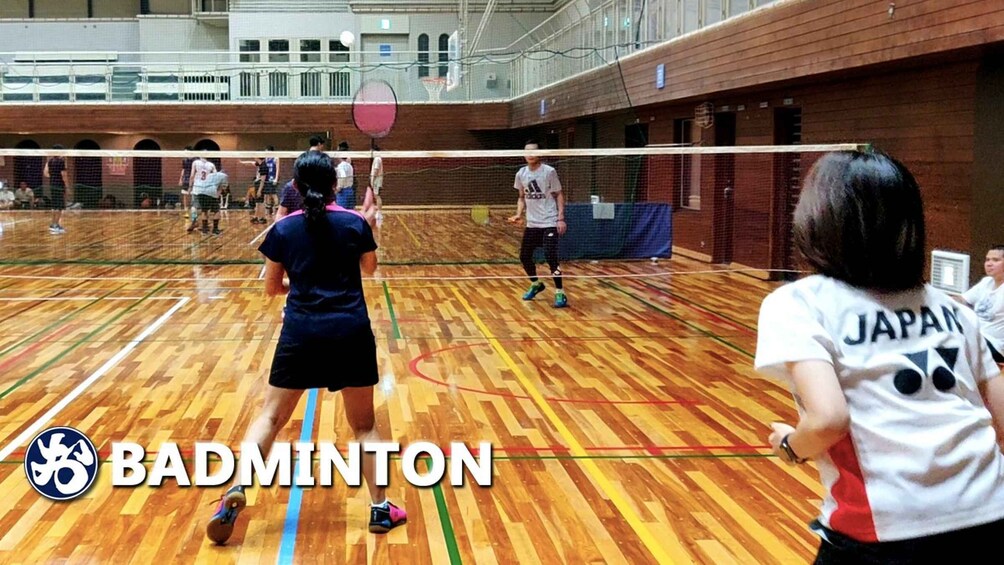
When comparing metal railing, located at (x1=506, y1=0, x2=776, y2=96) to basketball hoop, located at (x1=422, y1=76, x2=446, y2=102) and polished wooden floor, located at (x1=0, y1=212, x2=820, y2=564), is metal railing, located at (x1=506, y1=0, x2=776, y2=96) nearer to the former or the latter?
basketball hoop, located at (x1=422, y1=76, x2=446, y2=102)

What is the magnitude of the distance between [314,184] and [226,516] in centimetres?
152

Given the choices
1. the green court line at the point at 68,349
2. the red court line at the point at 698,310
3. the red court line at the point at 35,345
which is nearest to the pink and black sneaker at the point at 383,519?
the green court line at the point at 68,349

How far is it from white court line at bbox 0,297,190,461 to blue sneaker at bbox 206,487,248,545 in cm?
209

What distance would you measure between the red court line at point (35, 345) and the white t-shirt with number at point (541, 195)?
517 cm

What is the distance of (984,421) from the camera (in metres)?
1.93

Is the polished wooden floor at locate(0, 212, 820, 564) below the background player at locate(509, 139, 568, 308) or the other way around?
below

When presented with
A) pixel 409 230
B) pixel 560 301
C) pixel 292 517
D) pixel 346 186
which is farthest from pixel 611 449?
pixel 409 230

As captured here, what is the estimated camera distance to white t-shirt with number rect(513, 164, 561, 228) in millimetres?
12273

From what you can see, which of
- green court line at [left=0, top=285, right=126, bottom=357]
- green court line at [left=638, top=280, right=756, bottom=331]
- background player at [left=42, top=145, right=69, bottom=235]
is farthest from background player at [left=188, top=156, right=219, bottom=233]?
green court line at [left=638, top=280, right=756, bottom=331]

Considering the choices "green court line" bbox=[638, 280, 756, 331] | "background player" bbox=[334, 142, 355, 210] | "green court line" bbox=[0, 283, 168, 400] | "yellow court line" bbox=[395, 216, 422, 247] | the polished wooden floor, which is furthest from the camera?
→ "yellow court line" bbox=[395, 216, 422, 247]

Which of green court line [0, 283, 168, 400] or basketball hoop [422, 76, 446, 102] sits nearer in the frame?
green court line [0, 283, 168, 400]

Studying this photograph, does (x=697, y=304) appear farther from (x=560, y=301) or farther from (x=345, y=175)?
(x=345, y=175)

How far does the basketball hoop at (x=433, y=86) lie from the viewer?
31.6 metres

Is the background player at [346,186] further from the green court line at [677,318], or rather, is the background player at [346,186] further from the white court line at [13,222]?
the white court line at [13,222]
